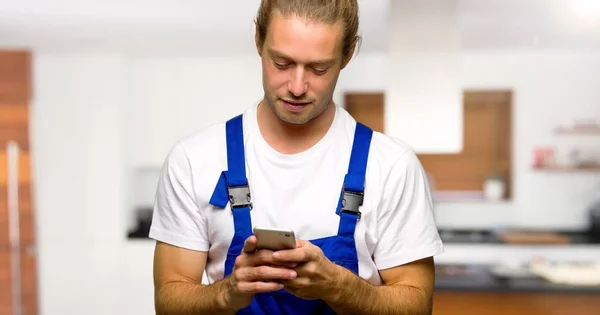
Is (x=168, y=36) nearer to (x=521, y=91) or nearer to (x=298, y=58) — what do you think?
(x=521, y=91)

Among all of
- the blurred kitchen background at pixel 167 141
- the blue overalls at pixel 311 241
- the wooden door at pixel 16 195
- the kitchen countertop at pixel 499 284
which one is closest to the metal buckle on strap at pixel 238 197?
the blue overalls at pixel 311 241

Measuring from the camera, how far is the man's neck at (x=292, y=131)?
4.32ft

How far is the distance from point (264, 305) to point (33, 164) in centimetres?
343

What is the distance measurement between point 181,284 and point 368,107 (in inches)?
132

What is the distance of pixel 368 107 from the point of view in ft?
14.8

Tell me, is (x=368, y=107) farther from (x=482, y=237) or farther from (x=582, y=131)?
(x=582, y=131)

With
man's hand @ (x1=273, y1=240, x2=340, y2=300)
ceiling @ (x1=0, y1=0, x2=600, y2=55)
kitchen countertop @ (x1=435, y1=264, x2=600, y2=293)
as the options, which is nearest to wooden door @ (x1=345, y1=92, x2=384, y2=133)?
ceiling @ (x1=0, y1=0, x2=600, y2=55)

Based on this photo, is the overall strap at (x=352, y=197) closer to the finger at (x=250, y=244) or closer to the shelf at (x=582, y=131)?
the finger at (x=250, y=244)

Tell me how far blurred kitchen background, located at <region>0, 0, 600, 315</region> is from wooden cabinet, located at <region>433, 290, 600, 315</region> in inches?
28.3

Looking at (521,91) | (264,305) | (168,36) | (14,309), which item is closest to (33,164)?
(14,309)

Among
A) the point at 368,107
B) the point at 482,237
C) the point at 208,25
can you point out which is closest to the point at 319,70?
the point at 208,25

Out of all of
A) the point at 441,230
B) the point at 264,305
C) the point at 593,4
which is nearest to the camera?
the point at 264,305

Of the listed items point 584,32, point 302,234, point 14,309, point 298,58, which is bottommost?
point 14,309

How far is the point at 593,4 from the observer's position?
3.51m
